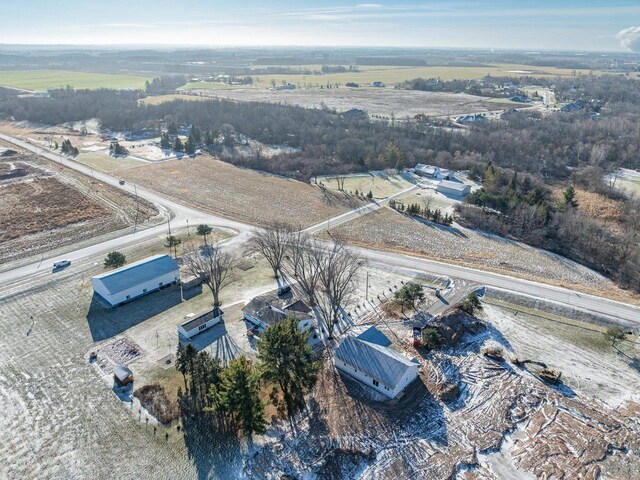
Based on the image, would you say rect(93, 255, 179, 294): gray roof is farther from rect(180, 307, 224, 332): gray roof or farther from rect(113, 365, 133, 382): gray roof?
rect(113, 365, 133, 382): gray roof

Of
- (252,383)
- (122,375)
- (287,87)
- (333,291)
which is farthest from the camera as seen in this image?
(287,87)

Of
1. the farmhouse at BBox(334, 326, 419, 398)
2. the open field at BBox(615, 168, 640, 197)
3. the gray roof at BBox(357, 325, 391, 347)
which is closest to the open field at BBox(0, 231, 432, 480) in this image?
the gray roof at BBox(357, 325, 391, 347)

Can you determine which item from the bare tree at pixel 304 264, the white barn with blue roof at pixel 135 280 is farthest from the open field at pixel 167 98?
the white barn with blue roof at pixel 135 280

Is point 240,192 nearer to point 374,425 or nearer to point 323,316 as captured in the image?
point 323,316

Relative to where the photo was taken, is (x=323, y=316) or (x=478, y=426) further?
(x=323, y=316)

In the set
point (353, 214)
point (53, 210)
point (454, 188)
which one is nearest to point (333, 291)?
point (353, 214)

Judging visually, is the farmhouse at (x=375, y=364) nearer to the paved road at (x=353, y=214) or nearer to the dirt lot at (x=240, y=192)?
the paved road at (x=353, y=214)
